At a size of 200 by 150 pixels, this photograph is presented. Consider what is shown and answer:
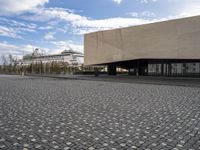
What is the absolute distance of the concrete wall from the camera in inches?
1198

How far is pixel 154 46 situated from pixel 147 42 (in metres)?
1.39

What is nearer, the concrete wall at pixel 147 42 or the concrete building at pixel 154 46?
the concrete wall at pixel 147 42

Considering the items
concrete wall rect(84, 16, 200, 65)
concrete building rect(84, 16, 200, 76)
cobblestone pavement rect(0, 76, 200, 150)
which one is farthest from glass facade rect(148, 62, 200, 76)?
cobblestone pavement rect(0, 76, 200, 150)

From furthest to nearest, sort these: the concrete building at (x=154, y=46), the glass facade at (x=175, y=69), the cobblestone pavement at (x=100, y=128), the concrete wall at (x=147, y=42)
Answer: the glass facade at (x=175, y=69), the concrete building at (x=154, y=46), the concrete wall at (x=147, y=42), the cobblestone pavement at (x=100, y=128)

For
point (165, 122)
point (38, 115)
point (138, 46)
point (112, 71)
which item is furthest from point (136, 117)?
point (112, 71)

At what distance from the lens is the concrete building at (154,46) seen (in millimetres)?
30641

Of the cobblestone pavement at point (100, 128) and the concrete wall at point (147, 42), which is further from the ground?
the concrete wall at point (147, 42)

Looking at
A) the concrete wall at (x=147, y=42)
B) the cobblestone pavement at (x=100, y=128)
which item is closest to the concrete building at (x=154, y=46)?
the concrete wall at (x=147, y=42)

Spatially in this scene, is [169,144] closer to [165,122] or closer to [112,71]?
[165,122]

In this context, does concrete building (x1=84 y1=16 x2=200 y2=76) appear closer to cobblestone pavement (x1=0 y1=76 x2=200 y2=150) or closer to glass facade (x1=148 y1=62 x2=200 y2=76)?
glass facade (x1=148 y1=62 x2=200 y2=76)

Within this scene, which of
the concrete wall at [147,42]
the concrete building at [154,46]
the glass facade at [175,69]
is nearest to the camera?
the concrete wall at [147,42]

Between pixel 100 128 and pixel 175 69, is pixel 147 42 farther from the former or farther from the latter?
pixel 100 128

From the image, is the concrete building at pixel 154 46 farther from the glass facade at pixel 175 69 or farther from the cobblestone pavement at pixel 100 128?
the cobblestone pavement at pixel 100 128

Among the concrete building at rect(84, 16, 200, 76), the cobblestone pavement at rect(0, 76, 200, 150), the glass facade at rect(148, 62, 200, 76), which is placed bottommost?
the cobblestone pavement at rect(0, 76, 200, 150)
